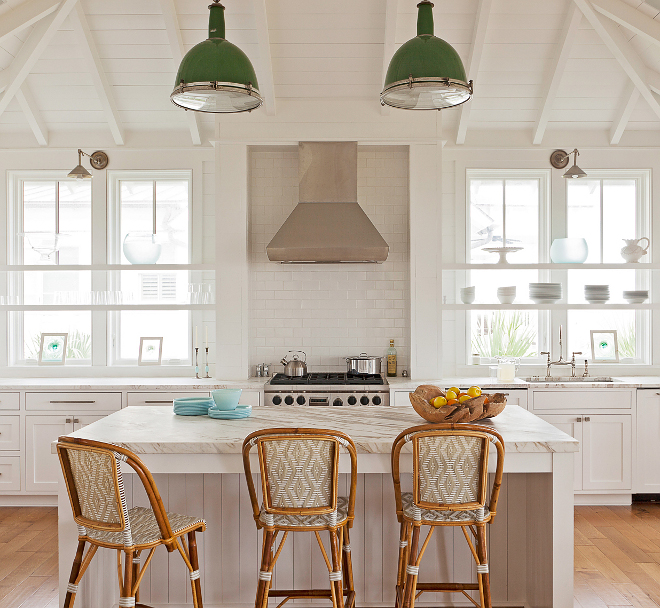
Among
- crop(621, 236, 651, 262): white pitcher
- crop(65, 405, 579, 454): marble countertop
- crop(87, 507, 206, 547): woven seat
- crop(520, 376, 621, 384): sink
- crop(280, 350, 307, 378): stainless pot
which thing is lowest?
crop(87, 507, 206, 547): woven seat

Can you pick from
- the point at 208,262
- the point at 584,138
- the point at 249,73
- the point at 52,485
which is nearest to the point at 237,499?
the point at 249,73

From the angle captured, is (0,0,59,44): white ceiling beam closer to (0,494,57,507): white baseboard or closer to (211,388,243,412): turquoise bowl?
(211,388,243,412): turquoise bowl

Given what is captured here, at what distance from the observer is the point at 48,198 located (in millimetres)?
5688

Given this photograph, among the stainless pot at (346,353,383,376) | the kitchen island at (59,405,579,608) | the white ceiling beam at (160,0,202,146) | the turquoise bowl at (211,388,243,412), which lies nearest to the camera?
the kitchen island at (59,405,579,608)

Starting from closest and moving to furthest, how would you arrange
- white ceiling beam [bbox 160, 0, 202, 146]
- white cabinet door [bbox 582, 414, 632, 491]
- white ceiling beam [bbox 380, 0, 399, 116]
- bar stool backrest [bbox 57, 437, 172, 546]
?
1. bar stool backrest [bbox 57, 437, 172, 546]
2. white ceiling beam [bbox 380, 0, 399, 116]
3. white ceiling beam [bbox 160, 0, 202, 146]
4. white cabinet door [bbox 582, 414, 632, 491]

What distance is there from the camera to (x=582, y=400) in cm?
492

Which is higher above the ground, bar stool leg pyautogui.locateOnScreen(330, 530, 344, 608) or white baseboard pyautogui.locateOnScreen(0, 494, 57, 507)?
bar stool leg pyautogui.locateOnScreen(330, 530, 344, 608)

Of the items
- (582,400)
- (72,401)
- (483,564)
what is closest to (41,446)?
(72,401)

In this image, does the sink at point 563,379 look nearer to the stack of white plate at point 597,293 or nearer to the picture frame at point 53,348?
the stack of white plate at point 597,293

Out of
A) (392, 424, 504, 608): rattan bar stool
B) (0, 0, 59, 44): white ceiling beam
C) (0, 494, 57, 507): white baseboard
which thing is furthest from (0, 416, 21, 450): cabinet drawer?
(392, 424, 504, 608): rattan bar stool

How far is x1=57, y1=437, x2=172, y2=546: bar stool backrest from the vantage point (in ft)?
7.86

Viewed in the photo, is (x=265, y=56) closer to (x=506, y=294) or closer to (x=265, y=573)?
(x=506, y=294)

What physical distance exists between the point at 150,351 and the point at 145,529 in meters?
3.22

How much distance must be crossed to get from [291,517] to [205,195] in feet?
12.1
